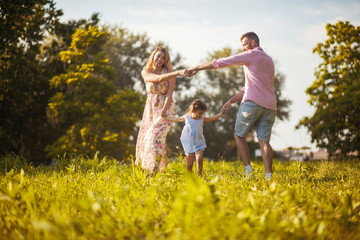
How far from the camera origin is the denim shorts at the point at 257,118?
4.79m

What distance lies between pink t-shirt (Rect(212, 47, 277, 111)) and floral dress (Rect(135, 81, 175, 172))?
1.29 m

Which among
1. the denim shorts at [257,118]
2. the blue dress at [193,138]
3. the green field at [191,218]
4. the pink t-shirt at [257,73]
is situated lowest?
the green field at [191,218]

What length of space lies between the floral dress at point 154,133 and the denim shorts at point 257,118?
1.29 m

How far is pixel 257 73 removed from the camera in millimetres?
4777

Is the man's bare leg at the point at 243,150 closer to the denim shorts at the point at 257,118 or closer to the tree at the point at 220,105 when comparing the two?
the denim shorts at the point at 257,118

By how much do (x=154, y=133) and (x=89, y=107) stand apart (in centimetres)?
814

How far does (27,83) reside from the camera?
493 inches

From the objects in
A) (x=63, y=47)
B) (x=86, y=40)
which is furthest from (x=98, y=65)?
A: (x=63, y=47)

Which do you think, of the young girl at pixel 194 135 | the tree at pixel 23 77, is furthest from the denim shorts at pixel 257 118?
the tree at pixel 23 77

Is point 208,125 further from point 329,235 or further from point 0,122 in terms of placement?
point 329,235

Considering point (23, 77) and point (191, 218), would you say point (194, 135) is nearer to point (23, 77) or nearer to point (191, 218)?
point (191, 218)

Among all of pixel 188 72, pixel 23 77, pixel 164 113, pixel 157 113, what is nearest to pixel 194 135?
pixel 164 113

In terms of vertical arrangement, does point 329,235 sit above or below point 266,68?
below

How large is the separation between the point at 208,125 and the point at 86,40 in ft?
44.3
